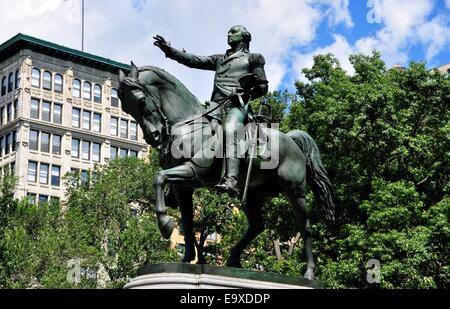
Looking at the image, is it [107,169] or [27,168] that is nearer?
[107,169]

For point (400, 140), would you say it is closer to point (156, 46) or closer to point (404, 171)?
point (404, 171)

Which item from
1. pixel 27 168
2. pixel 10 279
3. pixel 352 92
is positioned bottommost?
pixel 10 279

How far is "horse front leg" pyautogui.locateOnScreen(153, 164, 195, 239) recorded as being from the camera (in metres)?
14.1

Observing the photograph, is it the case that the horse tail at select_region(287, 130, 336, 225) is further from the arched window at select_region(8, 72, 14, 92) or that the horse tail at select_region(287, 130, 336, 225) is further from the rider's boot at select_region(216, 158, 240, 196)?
the arched window at select_region(8, 72, 14, 92)

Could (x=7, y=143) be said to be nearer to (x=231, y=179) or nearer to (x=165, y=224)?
(x=231, y=179)

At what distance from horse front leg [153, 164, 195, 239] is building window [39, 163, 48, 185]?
7841 cm

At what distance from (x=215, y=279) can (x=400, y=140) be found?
73.0 feet

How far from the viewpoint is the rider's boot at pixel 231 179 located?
48.4ft

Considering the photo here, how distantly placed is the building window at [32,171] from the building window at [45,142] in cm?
199

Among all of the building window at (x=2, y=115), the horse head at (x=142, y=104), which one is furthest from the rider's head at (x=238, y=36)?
the building window at (x=2, y=115)

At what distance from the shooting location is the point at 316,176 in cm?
1683

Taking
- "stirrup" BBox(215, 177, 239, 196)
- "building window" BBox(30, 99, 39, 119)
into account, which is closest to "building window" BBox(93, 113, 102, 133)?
"building window" BBox(30, 99, 39, 119)

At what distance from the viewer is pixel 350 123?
117 feet

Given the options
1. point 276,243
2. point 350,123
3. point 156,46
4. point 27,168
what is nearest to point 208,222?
point 276,243
